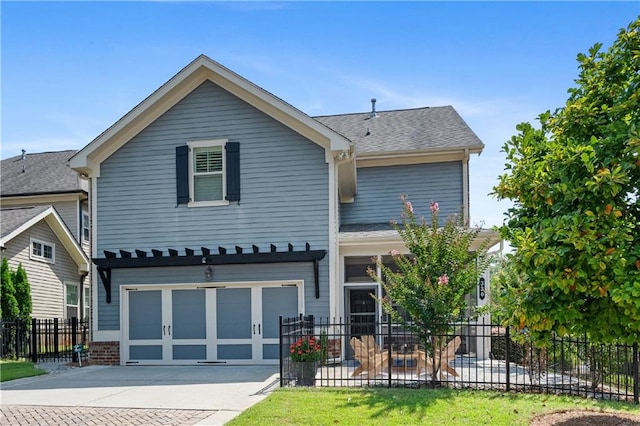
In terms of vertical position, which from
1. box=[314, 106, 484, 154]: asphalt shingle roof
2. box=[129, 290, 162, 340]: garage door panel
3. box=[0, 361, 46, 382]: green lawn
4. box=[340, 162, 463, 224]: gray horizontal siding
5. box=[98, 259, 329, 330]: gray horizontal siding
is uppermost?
box=[314, 106, 484, 154]: asphalt shingle roof

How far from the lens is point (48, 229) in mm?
22797

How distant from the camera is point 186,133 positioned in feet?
52.0

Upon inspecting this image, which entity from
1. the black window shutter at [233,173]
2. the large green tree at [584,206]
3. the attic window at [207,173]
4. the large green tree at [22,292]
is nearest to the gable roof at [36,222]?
the large green tree at [22,292]

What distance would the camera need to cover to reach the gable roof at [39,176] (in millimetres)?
25344

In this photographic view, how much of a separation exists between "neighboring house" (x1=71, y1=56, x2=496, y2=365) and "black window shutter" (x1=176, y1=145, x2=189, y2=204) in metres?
0.03

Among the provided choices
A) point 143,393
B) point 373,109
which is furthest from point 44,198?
point 143,393

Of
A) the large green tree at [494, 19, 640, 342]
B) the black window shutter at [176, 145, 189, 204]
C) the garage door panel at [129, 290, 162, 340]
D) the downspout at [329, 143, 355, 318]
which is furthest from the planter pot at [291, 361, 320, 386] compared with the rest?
the black window shutter at [176, 145, 189, 204]

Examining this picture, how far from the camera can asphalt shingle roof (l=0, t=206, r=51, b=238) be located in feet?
66.6

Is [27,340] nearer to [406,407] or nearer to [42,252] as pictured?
[42,252]

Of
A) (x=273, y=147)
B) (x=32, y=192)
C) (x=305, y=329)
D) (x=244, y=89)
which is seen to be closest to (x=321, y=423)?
(x=305, y=329)

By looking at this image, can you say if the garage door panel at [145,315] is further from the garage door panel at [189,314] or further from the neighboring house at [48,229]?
the neighboring house at [48,229]

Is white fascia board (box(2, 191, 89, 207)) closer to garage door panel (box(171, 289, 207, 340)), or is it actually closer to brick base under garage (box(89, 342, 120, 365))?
brick base under garage (box(89, 342, 120, 365))

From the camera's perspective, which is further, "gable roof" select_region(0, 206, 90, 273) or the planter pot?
"gable roof" select_region(0, 206, 90, 273)

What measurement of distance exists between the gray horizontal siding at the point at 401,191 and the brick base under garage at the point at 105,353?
804 cm
